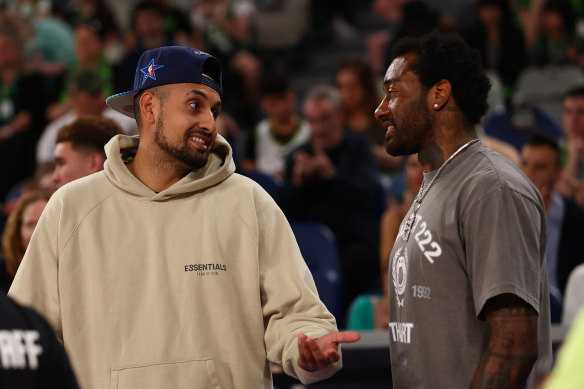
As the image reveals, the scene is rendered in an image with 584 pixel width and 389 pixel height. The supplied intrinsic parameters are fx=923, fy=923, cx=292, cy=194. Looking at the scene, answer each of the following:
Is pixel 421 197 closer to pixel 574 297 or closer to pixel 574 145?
pixel 574 297

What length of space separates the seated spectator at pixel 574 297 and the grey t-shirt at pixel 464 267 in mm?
2423

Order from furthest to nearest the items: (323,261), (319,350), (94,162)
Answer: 1. (323,261)
2. (94,162)
3. (319,350)

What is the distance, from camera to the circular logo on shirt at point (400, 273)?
315 centimetres

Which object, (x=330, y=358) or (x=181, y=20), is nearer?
(x=330, y=358)

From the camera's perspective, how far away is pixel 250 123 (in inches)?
404

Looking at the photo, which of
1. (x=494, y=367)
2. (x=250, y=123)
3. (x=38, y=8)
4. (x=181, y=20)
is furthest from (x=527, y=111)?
(x=38, y=8)

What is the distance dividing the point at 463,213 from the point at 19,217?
289 centimetres

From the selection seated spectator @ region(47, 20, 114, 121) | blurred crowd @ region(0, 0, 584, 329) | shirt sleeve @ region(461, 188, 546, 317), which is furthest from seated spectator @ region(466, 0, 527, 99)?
shirt sleeve @ region(461, 188, 546, 317)

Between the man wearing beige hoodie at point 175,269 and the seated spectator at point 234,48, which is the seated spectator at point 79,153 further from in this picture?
the seated spectator at point 234,48

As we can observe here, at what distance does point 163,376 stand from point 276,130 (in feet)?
19.0

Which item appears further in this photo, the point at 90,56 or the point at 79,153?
the point at 90,56

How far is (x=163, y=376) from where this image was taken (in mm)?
3176

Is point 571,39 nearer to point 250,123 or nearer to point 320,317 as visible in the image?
point 250,123

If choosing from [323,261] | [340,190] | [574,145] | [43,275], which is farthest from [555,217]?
[43,275]
